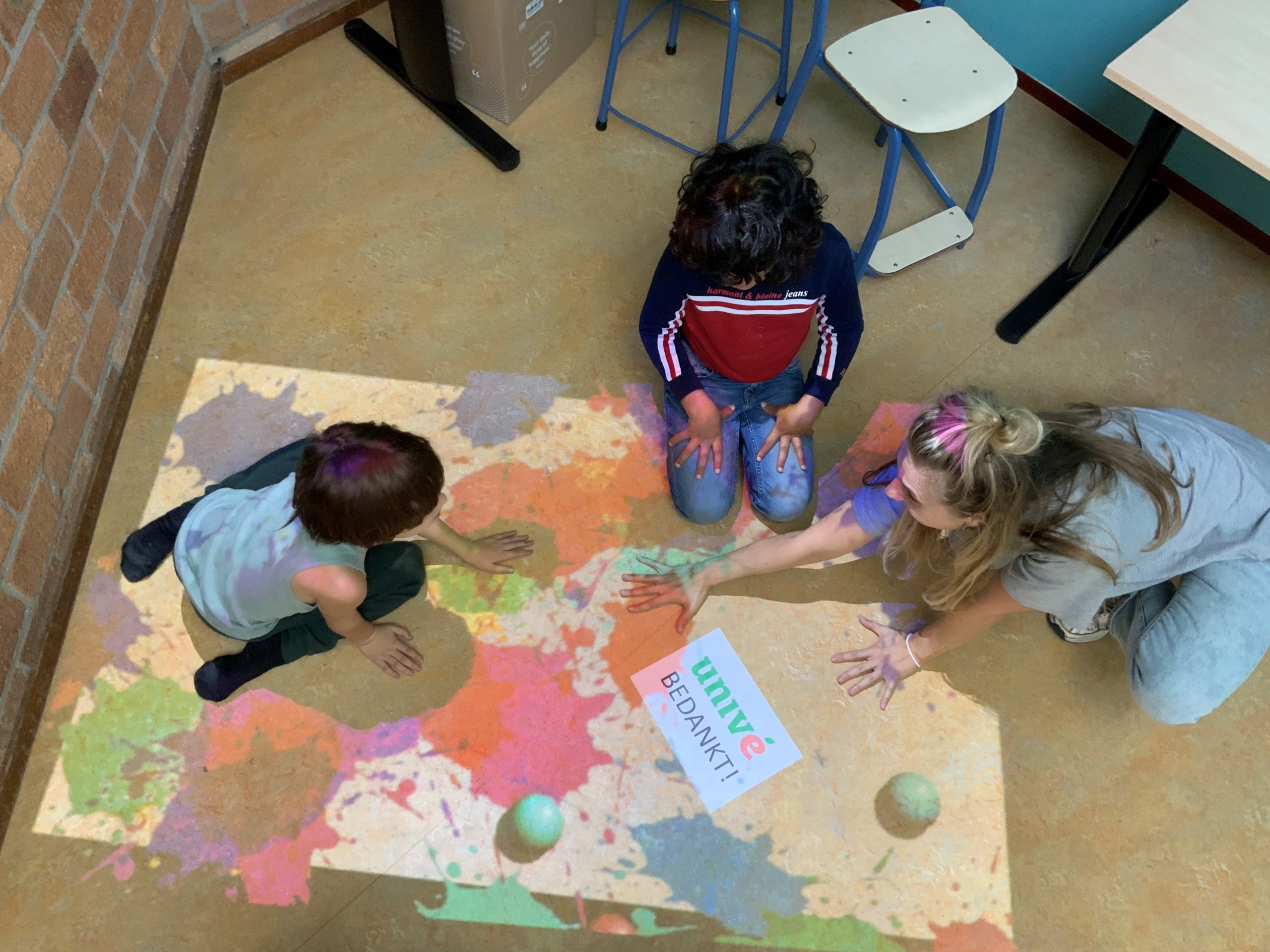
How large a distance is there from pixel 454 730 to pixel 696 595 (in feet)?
1.71

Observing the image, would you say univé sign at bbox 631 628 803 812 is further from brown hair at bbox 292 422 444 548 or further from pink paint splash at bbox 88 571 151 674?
pink paint splash at bbox 88 571 151 674

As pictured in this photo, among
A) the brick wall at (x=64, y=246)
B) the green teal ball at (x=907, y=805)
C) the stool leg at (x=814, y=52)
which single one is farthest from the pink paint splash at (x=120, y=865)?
the stool leg at (x=814, y=52)

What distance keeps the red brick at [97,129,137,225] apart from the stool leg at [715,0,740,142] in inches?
51.1

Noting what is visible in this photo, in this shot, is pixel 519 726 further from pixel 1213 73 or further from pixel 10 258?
pixel 1213 73

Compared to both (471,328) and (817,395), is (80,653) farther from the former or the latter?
(817,395)

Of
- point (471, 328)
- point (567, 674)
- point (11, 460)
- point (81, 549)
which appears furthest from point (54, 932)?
point (471, 328)

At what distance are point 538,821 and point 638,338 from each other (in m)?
1.04

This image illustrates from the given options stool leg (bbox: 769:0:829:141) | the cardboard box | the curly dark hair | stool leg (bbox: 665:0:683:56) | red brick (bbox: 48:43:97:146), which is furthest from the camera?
stool leg (bbox: 665:0:683:56)

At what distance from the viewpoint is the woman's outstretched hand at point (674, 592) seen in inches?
65.7

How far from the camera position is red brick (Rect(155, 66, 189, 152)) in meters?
1.92

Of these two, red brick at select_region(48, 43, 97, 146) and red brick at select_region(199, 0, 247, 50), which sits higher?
red brick at select_region(48, 43, 97, 146)

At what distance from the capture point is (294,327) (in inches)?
74.8

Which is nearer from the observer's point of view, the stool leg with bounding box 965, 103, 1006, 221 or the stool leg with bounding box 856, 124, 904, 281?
the stool leg with bounding box 856, 124, 904, 281

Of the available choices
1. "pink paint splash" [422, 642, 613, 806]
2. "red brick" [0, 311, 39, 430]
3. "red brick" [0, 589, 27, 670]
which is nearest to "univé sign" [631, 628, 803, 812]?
"pink paint splash" [422, 642, 613, 806]
